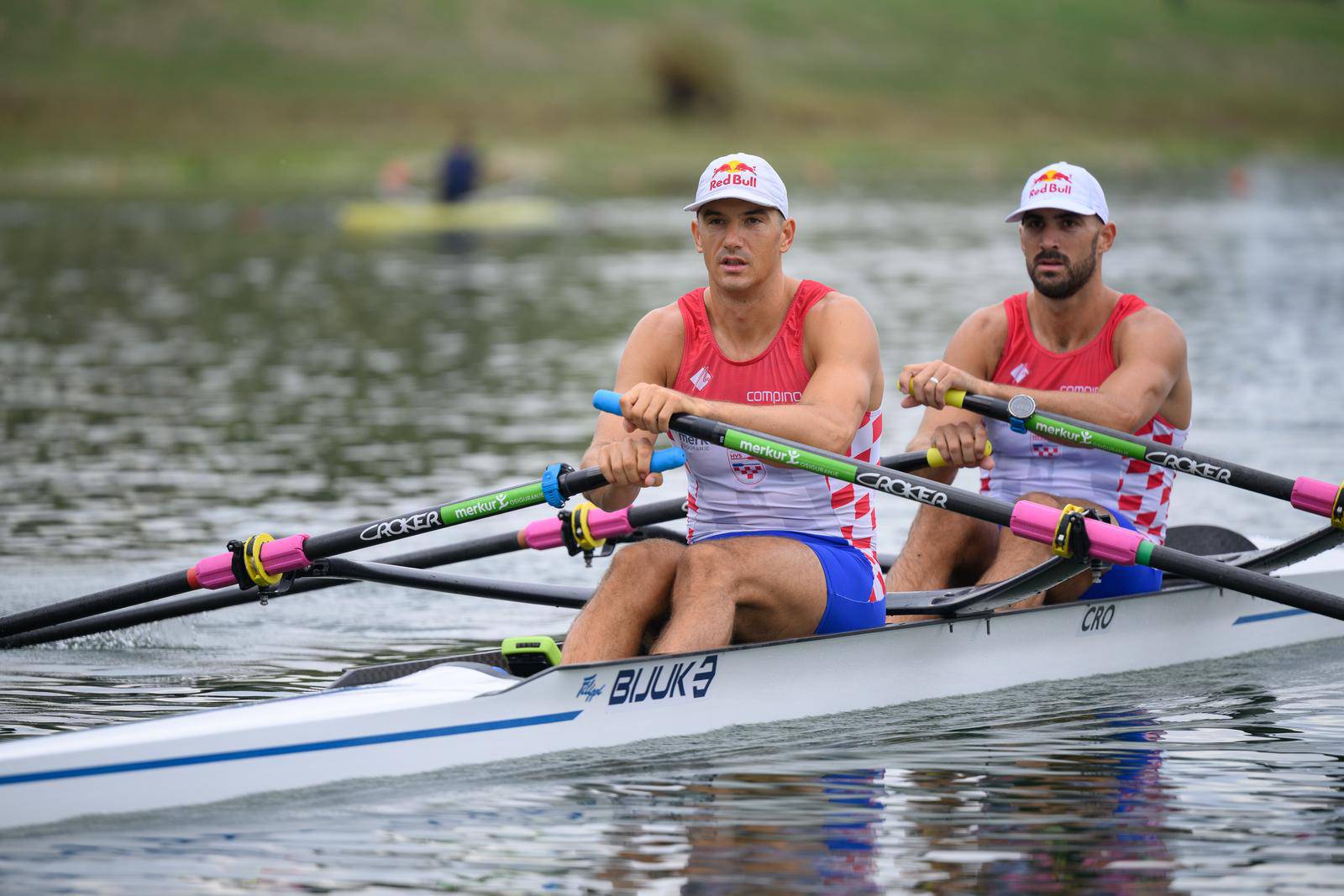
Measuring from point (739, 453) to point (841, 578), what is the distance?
1.90 feet

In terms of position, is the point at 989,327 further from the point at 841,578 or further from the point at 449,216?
the point at 449,216

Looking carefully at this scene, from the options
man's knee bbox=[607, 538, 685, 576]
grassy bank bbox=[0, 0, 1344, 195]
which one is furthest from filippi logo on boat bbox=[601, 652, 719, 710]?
grassy bank bbox=[0, 0, 1344, 195]

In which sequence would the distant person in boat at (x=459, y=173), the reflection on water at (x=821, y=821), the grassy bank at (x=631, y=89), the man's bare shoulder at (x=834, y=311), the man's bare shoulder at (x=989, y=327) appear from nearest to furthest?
the reflection on water at (x=821, y=821), the man's bare shoulder at (x=834, y=311), the man's bare shoulder at (x=989, y=327), the distant person in boat at (x=459, y=173), the grassy bank at (x=631, y=89)

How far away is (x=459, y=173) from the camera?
115ft

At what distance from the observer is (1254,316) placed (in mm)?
21781

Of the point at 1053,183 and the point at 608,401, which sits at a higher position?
the point at 1053,183

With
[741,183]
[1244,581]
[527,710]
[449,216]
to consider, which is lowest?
[527,710]

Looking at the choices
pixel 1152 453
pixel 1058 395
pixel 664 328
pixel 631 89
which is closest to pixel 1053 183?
pixel 1058 395

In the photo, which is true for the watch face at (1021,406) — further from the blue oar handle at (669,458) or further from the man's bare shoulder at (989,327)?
the blue oar handle at (669,458)

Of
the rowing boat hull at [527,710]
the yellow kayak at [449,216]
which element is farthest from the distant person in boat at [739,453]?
the yellow kayak at [449,216]

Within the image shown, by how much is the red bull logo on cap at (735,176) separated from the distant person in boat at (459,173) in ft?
93.6

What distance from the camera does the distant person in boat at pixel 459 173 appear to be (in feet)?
114

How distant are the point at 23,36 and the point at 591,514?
64077mm

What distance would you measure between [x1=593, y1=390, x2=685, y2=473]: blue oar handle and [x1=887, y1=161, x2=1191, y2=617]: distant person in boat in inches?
44.7
